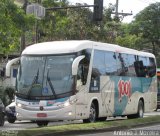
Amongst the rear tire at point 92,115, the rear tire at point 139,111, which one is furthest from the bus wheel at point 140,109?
the rear tire at point 92,115

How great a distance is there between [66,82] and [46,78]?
2.78 ft

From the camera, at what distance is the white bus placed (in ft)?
67.7

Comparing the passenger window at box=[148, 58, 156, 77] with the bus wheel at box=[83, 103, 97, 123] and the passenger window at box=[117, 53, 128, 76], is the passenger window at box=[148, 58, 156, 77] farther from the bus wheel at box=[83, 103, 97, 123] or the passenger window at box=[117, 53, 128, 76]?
the bus wheel at box=[83, 103, 97, 123]

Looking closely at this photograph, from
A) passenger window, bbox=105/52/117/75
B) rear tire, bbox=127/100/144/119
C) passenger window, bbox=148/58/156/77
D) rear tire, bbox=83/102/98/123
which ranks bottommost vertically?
rear tire, bbox=127/100/144/119

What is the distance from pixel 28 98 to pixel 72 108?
1840 millimetres

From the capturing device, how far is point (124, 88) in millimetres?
26281

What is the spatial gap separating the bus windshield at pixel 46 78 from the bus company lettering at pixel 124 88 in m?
5.26

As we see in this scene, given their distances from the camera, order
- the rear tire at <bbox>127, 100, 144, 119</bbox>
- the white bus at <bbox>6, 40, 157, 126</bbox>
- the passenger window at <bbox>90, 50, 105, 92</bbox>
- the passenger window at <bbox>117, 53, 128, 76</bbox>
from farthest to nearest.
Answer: the rear tire at <bbox>127, 100, 144, 119</bbox> → the passenger window at <bbox>117, 53, 128, 76</bbox> → the passenger window at <bbox>90, 50, 105, 92</bbox> → the white bus at <bbox>6, 40, 157, 126</bbox>

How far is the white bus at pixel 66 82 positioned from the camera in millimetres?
20625

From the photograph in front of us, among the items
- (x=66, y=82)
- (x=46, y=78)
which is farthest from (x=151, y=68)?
(x=46, y=78)

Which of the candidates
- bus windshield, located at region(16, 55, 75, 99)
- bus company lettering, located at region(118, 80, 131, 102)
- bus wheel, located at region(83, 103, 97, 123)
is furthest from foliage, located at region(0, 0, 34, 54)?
bus company lettering, located at region(118, 80, 131, 102)

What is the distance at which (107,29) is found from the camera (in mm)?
45094

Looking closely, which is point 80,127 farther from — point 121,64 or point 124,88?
point 124,88

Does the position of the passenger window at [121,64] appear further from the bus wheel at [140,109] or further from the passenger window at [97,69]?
the bus wheel at [140,109]
